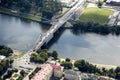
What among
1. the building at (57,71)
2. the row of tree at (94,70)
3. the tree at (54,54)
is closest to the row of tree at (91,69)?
the row of tree at (94,70)

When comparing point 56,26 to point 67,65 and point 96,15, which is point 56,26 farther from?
point 67,65

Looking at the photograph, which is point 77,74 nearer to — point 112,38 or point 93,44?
point 93,44

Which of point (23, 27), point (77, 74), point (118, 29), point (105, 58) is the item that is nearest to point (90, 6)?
point (118, 29)

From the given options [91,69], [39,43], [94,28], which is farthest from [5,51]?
[94,28]

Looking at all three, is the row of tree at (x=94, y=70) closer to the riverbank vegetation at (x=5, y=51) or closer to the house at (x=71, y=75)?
the house at (x=71, y=75)

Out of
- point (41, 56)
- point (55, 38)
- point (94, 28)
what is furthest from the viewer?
point (94, 28)

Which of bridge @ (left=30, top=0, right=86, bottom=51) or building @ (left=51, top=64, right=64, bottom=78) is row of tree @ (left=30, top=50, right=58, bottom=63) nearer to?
bridge @ (left=30, top=0, right=86, bottom=51)
